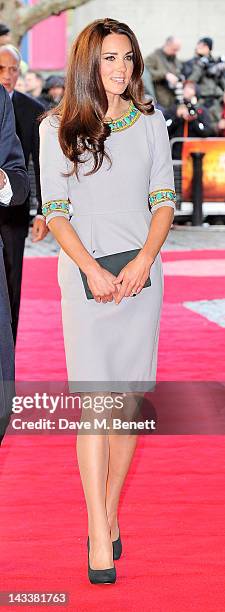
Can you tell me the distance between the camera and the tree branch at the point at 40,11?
21156 millimetres

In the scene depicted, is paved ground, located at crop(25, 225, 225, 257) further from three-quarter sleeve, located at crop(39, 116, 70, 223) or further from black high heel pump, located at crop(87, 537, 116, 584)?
black high heel pump, located at crop(87, 537, 116, 584)

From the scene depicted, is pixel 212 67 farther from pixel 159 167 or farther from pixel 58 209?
pixel 58 209

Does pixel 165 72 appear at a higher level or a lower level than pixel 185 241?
higher

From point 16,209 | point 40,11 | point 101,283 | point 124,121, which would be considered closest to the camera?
point 101,283

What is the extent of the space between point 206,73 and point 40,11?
2.88 meters

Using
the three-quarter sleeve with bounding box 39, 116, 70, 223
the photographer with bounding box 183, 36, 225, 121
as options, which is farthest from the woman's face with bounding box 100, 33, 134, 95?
the photographer with bounding box 183, 36, 225, 121

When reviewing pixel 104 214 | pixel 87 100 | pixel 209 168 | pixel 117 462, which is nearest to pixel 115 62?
pixel 87 100

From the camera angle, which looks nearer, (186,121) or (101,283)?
(101,283)

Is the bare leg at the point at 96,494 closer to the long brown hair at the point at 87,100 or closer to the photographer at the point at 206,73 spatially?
the long brown hair at the point at 87,100

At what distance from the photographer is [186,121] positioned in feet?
61.1

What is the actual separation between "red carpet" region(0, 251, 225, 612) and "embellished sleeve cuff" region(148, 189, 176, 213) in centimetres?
115

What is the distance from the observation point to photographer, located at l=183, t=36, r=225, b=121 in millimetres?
19891

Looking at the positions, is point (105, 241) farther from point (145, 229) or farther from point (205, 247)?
point (205, 247)

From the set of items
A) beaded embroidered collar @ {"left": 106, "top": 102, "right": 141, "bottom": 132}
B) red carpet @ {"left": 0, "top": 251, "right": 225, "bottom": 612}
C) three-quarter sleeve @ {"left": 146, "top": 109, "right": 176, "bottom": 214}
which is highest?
beaded embroidered collar @ {"left": 106, "top": 102, "right": 141, "bottom": 132}
